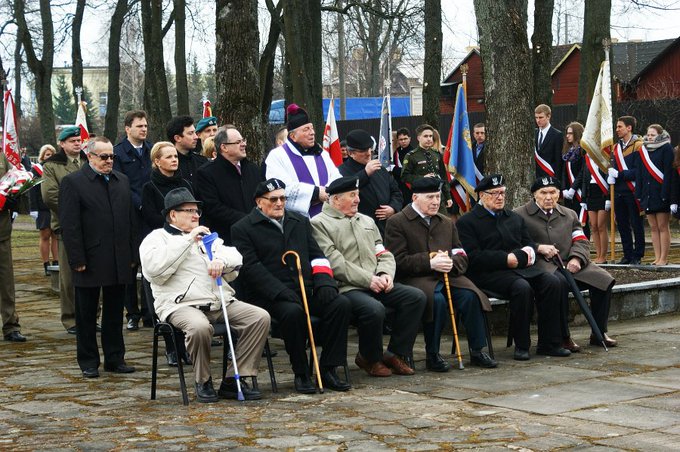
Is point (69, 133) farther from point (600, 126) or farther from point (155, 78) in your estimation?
point (155, 78)

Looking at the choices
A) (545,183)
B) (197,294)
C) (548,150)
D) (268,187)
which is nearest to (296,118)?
(268,187)

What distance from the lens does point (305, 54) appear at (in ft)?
75.9

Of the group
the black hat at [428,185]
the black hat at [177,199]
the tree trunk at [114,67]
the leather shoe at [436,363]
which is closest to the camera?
the black hat at [177,199]

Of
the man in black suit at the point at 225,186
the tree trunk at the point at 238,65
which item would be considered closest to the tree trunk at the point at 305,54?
the tree trunk at the point at 238,65

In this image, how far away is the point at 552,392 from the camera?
8078 millimetres

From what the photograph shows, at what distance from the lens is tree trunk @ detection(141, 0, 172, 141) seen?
27703 millimetres

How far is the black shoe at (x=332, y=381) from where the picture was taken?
8448 mm

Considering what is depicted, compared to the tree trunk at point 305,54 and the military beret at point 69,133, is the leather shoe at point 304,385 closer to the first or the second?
the military beret at point 69,133

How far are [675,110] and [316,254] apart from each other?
67.3 feet

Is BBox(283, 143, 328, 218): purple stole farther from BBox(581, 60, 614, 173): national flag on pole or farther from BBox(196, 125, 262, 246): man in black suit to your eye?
BBox(581, 60, 614, 173): national flag on pole

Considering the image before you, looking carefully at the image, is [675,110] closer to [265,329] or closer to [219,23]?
[219,23]

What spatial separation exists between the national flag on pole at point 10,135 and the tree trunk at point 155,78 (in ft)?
46.7

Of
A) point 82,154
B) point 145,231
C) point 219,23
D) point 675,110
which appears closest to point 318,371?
point 145,231

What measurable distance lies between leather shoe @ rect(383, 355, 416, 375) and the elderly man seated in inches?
48.7
